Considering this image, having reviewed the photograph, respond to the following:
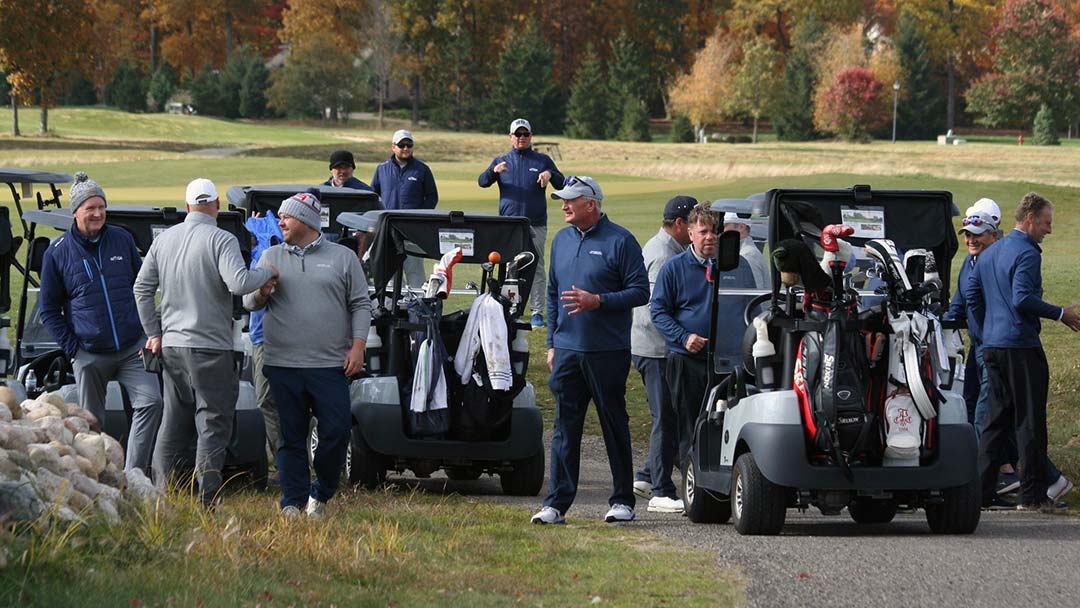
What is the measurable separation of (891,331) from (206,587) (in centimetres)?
392

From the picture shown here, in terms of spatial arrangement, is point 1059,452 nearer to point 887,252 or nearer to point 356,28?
point 887,252

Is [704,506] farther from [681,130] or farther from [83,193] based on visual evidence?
[681,130]

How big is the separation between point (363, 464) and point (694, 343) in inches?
89.0

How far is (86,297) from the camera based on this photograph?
10.5 metres

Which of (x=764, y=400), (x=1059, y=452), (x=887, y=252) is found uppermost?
(x=887, y=252)

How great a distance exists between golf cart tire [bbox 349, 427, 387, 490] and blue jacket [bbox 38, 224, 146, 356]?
1.60 metres

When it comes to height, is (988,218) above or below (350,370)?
above

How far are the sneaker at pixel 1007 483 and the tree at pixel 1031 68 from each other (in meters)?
86.3

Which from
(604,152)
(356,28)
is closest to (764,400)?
(604,152)

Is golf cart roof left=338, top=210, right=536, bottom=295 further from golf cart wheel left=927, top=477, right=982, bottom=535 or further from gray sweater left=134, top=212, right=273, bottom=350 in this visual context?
golf cart wheel left=927, top=477, right=982, bottom=535

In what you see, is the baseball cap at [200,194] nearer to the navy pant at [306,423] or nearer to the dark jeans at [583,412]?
the navy pant at [306,423]

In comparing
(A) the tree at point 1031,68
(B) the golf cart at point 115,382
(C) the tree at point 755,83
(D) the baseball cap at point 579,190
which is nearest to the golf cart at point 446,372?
(B) the golf cart at point 115,382

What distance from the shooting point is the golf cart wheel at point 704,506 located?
1036cm

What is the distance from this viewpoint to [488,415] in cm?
1133
